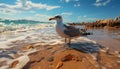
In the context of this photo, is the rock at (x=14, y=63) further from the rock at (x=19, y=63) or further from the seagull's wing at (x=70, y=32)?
the seagull's wing at (x=70, y=32)

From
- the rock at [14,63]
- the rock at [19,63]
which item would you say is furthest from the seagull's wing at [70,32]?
the rock at [14,63]

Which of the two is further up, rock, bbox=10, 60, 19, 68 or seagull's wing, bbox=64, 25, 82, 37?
seagull's wing, bbox=64, 25, 82, 37

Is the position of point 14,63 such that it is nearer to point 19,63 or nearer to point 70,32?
point 19,63

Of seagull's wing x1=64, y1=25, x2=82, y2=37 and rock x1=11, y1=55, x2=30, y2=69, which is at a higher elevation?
seagull's wing x1=64, y1=25, x2=82, y2=37

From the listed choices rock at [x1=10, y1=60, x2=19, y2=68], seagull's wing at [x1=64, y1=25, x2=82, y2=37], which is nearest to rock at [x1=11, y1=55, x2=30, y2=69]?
rock at [x1=10, y1=60, x2=19, y2=68]

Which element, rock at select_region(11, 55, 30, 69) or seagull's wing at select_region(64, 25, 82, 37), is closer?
rock at select_region(11, 55, 30, 69)

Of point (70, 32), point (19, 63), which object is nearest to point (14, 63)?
point (19, 63)

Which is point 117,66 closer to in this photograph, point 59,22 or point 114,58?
point 114,58

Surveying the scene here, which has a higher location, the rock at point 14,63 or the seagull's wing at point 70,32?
the seagull's wing at point 70,32

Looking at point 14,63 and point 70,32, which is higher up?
point 70,32

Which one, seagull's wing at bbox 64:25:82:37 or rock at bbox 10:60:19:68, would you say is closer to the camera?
rock at bbox 10:60:19:68

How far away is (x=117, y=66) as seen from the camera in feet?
10.8

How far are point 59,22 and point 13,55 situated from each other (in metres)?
2.09

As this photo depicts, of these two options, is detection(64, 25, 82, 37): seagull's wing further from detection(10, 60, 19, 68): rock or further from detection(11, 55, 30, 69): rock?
detection(10, 60, 19, 68): rock
